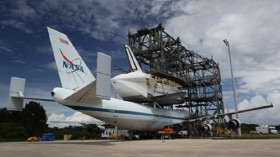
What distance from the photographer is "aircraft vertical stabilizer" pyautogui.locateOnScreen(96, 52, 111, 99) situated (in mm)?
23391

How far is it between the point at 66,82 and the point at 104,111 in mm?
6400

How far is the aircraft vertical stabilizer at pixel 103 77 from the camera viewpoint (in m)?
23.4

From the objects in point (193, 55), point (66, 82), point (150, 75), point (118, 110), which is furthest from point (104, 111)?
point (193, 55)

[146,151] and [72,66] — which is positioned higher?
[72,66]

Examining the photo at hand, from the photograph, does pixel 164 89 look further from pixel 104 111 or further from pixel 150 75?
pixel 104 111

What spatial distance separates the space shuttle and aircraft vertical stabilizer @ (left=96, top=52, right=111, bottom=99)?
21.3 meters

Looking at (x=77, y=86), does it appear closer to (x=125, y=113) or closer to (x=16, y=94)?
(x=16, y=94)

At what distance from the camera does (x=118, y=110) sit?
118 ft

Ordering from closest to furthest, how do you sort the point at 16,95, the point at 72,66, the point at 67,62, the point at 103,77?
the point at 103,77
the point at 67,62
the point at 72,66
the point at 16,95

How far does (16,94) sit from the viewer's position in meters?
29.7

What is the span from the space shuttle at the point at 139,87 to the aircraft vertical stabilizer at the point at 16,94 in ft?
60.9

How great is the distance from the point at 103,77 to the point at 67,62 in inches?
266

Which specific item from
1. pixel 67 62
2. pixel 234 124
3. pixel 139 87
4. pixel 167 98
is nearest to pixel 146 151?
pixel 67 62

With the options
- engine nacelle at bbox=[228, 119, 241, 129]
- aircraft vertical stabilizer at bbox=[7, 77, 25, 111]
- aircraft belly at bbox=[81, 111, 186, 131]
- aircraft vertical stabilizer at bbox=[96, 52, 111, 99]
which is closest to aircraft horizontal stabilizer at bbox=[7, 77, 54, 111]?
aircraft vertical stabilizer at bbox=[7, 77, 25, 111]
